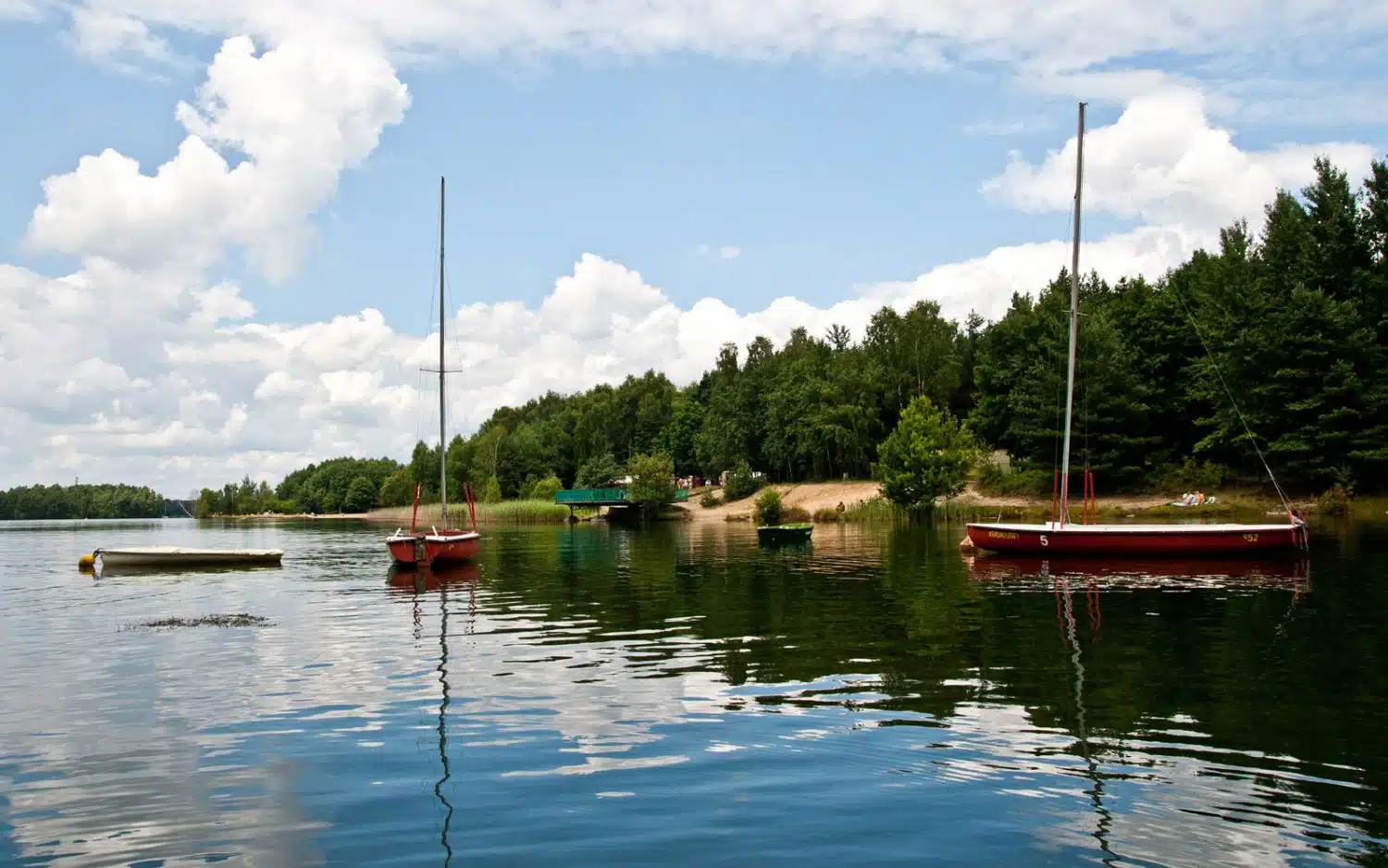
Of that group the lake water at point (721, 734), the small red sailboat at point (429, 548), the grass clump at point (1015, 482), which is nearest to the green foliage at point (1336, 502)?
the grass clump at point (1015, 482)

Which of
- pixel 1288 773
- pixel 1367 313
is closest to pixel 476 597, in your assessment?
pixel 1288 773

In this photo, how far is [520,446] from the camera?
18825 centimetres

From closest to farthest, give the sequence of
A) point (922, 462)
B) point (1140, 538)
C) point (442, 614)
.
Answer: point (442, 614) < point (1140, 538) < point (922, 462)

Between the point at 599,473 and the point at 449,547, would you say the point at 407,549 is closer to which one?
the point at 449,547

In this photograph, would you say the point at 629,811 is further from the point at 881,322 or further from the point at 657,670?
the point at 881,322

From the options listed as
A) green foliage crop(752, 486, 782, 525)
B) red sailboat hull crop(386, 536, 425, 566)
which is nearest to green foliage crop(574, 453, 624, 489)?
green foliage crop(752, 486, 782, 525)

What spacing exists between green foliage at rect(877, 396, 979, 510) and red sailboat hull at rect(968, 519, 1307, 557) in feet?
129

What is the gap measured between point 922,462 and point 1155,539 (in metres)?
42.3

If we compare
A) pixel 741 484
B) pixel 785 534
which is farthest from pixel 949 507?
pixel 741 484

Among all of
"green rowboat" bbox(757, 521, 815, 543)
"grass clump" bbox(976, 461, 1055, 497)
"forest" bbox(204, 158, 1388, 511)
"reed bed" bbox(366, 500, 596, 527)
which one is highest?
"forest" bbox(204, 158, 1388, 511)

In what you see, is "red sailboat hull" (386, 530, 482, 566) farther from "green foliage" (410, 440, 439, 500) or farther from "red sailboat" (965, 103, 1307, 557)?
"green foliage" (410, 440, 439, 500)

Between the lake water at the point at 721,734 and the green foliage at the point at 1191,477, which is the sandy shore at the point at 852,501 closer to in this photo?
the green foliage at the point at 1191,477

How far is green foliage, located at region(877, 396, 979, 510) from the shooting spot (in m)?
84.9

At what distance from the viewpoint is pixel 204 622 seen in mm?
28922
